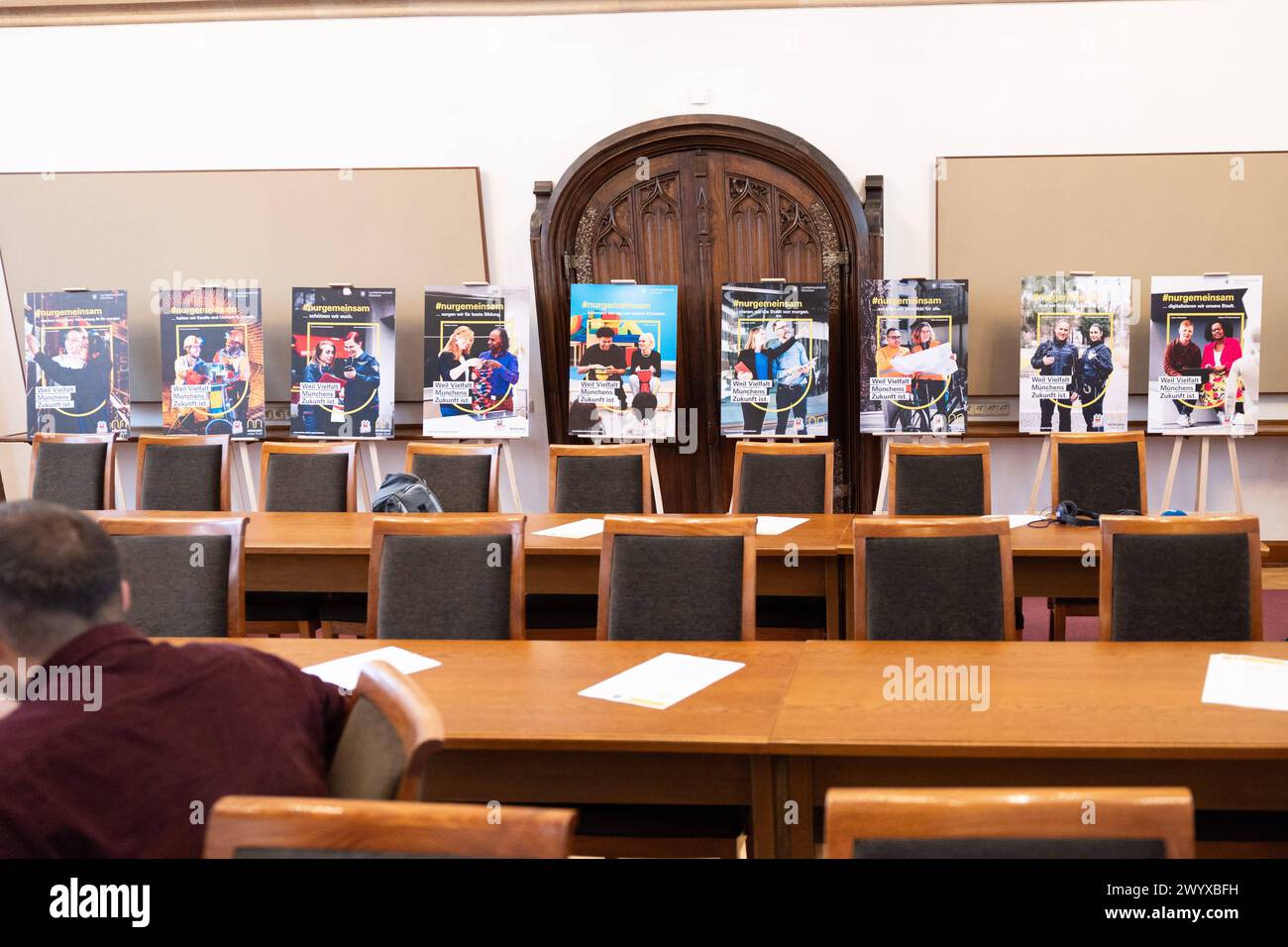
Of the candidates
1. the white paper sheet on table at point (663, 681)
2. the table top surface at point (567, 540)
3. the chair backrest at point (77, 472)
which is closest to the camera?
the white paper sheet on table at point (663, 681)

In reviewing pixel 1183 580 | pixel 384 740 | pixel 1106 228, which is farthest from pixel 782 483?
pixel 384 740

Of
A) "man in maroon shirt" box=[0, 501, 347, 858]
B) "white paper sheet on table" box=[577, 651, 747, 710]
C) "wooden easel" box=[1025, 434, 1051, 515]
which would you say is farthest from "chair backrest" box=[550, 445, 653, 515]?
"man in maroon shirt" box=[0, 501, 347, 858]

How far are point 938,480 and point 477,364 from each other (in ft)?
10.3

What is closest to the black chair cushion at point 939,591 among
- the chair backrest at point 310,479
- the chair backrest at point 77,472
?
the chair backrest at point 310,479

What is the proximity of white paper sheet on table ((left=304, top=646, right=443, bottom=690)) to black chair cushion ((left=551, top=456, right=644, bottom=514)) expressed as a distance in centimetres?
209

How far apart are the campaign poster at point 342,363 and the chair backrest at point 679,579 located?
4.19m

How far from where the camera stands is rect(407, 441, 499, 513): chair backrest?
4984mm

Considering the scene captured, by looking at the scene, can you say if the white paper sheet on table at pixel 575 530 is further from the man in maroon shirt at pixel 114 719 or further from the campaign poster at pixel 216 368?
the campaign poster at pixel 216 368

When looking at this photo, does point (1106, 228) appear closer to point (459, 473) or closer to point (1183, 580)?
point (459, 473)

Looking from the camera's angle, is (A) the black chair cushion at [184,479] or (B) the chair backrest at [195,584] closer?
(B) the chair backrest at [195,584]

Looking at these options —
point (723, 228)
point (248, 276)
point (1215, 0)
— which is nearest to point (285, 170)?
point (248, 276)

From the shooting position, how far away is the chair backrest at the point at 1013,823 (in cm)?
122

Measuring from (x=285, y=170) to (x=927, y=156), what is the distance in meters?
3.99

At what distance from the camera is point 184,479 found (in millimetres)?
5297
